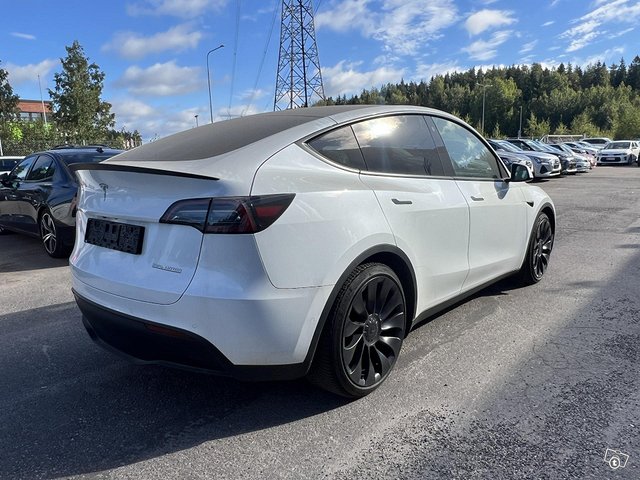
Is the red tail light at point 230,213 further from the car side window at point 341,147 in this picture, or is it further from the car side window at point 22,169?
the car side window at point 22,169

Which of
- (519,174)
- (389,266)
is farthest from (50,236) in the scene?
(519,174)

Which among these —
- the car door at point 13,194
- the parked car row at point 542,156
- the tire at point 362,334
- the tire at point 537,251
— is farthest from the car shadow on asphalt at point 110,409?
the parked car row at point 542,156

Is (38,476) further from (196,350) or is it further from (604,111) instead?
(604,111)

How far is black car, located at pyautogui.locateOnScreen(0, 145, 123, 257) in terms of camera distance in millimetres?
6539

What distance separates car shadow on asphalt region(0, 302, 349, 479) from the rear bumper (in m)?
0.37

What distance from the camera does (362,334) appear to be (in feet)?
9.11

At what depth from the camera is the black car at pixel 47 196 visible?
6.54m

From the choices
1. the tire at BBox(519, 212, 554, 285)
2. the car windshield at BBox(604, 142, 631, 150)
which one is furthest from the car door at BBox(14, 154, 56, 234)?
the car windshield at BBox(604, 142, 631, 150)

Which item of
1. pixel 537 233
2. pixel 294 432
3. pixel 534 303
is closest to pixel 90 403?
pixel 294 432

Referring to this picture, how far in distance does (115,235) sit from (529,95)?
439 feet

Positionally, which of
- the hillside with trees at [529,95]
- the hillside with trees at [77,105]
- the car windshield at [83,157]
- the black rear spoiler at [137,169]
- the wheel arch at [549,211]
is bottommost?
the wheel arch at [549,211]

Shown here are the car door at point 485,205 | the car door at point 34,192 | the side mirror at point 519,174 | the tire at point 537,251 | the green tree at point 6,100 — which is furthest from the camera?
the green tree at point 6,100

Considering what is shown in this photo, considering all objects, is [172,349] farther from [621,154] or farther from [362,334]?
[621,154]

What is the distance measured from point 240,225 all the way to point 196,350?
0.65m
